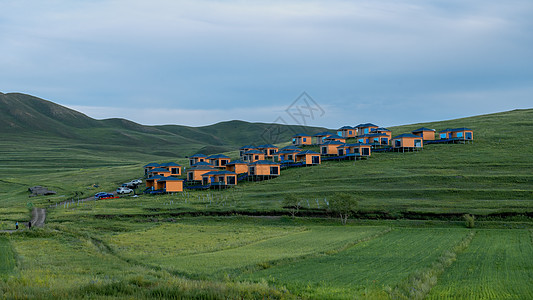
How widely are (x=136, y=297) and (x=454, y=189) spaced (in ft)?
186

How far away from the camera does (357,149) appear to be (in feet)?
327

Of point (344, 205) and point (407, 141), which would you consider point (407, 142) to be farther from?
point (344, 205)

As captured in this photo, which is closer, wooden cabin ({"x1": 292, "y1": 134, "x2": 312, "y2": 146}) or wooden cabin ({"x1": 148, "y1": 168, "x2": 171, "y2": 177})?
wooden cabin ({"x1": 148, "y1": 168, "x2": 171, "y2": 177})

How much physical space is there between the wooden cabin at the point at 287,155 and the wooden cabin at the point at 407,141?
20883 mm

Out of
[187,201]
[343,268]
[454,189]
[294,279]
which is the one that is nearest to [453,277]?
[343,268]

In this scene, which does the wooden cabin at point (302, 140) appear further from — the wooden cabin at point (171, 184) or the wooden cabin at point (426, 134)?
the wooden cabin at point (171, 184)

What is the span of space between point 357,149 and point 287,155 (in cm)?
1553

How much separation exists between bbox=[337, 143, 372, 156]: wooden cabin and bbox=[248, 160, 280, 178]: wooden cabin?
17.0 meters

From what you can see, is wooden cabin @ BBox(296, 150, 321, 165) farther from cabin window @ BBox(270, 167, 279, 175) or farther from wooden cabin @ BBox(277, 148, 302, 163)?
cabin window @ BBox(270, 167, 279, 175)

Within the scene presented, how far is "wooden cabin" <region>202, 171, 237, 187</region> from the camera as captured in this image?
9012 centimetres

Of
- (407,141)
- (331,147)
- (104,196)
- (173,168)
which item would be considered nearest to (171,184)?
(104,196)

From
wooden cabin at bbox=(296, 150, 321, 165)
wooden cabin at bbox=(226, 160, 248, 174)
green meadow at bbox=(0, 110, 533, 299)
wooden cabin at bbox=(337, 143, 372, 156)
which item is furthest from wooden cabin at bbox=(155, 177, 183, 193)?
wooden cabin at bbox=(337, 143, 372, 156)

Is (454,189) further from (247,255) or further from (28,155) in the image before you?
(28,155)

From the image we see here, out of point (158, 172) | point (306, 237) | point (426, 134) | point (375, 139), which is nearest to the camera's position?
point (306, 237)
